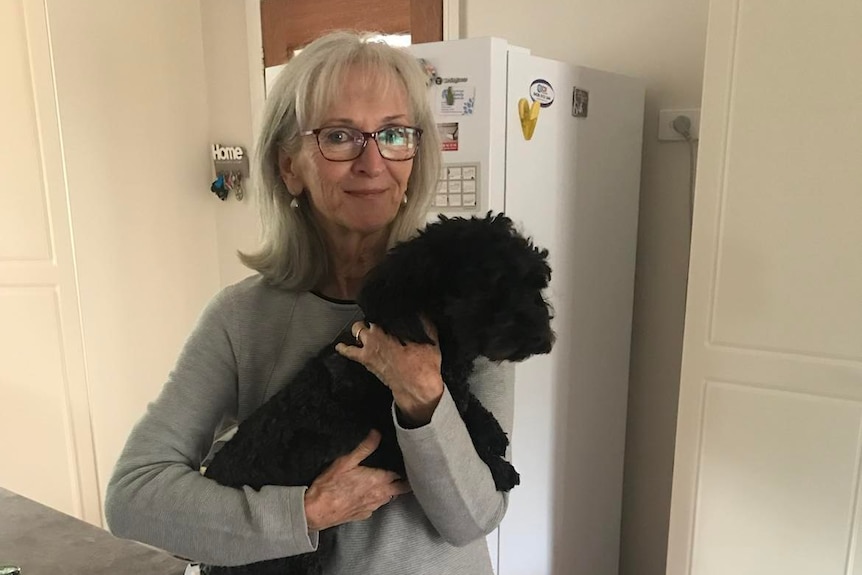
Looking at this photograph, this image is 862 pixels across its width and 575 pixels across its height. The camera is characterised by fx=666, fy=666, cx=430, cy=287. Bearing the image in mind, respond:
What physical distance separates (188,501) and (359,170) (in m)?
0.47

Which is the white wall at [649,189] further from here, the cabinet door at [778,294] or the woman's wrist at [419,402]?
the woman's wrist at [419,402]

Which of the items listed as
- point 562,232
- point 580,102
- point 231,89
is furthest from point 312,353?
point 231,89

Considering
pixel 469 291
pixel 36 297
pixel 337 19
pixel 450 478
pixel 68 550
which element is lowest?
pixel 68 550

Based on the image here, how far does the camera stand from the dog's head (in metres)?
0.78

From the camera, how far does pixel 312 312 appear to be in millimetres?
953

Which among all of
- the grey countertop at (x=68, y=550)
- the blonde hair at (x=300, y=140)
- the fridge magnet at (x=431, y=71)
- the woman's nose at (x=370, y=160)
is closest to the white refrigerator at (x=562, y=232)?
the fridge magnet at (x=431, y=71)

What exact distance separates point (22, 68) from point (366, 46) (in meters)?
1.96

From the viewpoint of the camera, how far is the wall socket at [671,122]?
1931 millimetres

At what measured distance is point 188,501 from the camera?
0.82 m

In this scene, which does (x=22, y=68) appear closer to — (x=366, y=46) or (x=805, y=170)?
(x=366, y=46)

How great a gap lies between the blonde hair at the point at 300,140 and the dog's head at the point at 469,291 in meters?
0.15

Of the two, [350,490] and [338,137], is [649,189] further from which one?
[350,490]

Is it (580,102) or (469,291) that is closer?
(469,291)

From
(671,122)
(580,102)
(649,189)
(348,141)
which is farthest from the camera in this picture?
(649,189)
